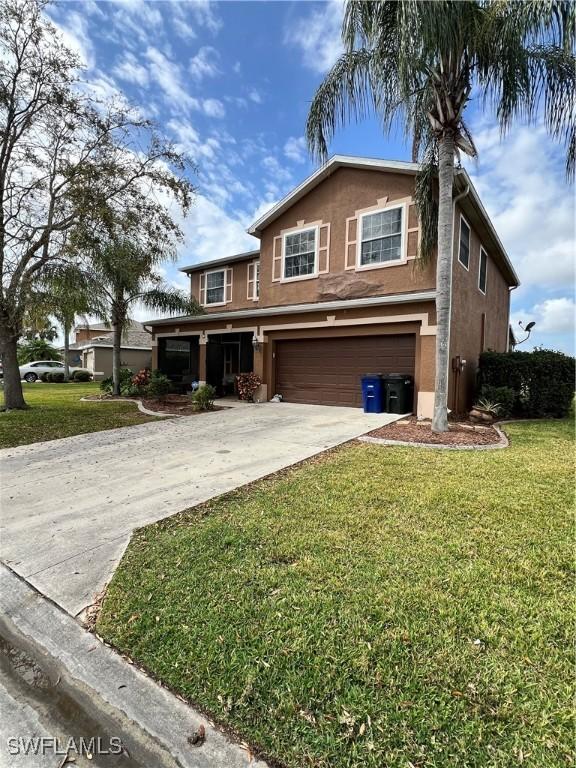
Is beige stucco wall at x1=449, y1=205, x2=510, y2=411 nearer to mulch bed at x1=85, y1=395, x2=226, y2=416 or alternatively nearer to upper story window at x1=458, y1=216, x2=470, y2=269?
upper story window at x1=458, y1=216, x2=470, y2=269

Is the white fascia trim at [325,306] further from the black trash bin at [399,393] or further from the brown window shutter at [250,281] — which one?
the brown window shutter at [250,281]

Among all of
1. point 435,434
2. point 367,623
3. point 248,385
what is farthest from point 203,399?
point 367,623

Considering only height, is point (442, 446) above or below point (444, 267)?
below

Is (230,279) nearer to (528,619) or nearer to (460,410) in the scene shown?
(460,410)

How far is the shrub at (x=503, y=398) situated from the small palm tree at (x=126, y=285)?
11.9 metres

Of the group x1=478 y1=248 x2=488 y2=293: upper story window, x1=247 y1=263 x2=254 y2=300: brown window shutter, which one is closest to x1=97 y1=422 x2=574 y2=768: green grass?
x1=478 y1=248 x2=488 y2=293: upper story window

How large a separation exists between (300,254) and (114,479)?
10786 mm

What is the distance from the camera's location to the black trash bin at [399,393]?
10531mm

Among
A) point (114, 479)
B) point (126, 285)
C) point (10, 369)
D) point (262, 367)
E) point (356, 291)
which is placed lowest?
point (114, 479)

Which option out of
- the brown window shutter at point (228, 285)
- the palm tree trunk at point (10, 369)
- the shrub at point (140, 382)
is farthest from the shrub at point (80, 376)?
the palm tree trunk at point (10, 369)

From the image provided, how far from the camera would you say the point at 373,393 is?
428 inches

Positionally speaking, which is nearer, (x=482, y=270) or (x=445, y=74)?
(x=445, y=74)

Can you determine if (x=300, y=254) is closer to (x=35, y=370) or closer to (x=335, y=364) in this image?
(x=335, y=364)

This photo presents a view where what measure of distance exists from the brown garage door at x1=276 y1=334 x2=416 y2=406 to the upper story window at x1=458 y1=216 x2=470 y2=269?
9.99ft
